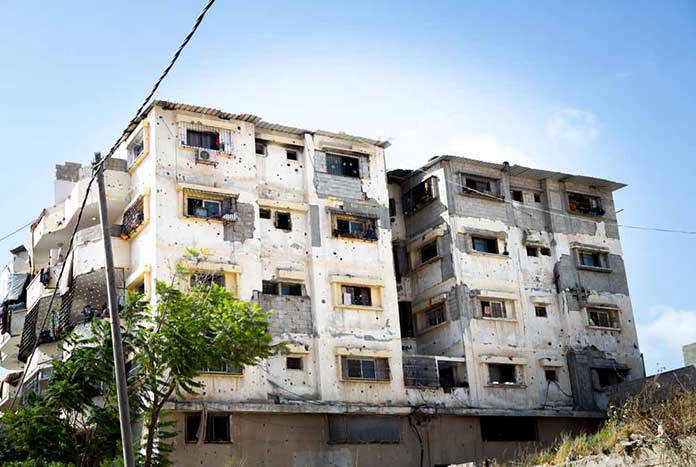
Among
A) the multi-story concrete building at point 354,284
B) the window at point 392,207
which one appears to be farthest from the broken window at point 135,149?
the window at point 392,207

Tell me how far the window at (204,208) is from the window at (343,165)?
5.46 m

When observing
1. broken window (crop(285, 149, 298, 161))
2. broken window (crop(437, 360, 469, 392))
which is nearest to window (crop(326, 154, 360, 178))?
broken window (crop(285, 149, 298, 161))

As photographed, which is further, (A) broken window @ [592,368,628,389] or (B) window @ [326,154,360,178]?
(A) broken window @ [592,368,628,389]

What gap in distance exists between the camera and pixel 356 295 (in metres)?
38.2

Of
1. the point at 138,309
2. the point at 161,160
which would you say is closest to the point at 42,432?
the point at 138,309

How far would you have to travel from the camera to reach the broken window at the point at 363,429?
35.5 m

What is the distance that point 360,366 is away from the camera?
37.1 metres

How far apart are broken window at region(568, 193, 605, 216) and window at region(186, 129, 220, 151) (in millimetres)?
17379

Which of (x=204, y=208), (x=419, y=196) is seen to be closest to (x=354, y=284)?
(x=204, y=208)

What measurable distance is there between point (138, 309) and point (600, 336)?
23.0 m

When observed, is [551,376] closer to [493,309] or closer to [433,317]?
[493,309]

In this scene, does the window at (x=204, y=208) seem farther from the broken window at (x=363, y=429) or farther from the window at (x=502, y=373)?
the window at (x=502, y=373)

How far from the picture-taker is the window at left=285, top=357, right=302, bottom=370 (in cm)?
3569

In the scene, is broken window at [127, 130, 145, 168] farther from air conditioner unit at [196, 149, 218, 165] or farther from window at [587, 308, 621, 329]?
window at [587, 308, 621, 329]
